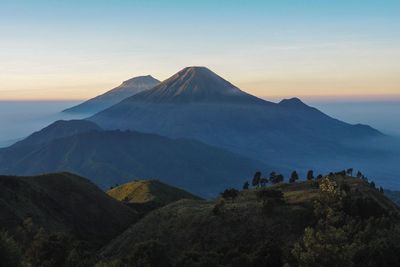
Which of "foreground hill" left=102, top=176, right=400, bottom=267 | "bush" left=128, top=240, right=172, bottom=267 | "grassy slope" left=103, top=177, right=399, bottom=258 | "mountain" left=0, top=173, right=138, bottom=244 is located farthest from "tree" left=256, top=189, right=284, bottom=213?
"mountain" left=0, top=173, right=138, bottom=244

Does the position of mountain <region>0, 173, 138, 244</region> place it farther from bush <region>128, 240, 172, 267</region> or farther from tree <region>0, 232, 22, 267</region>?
bush <region>128, 240, 172, 267</region>

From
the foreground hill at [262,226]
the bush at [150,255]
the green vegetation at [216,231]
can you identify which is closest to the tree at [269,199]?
the foreground hill at [262,226]

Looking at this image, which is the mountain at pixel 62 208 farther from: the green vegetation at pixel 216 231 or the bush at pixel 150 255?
the bush at pixel 150 255

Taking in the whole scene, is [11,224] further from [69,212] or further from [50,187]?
[50,187]

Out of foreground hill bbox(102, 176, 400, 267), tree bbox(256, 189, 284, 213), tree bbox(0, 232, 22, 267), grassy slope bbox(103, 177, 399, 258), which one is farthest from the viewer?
tree bbox(256, 189, 284, 213)

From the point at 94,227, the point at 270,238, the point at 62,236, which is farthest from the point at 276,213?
the point at 94,227

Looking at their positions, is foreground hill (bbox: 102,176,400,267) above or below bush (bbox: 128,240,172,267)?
below

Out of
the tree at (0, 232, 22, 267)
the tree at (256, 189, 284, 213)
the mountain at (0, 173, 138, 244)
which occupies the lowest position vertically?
the mountain at (0, 173, 138, 244)
